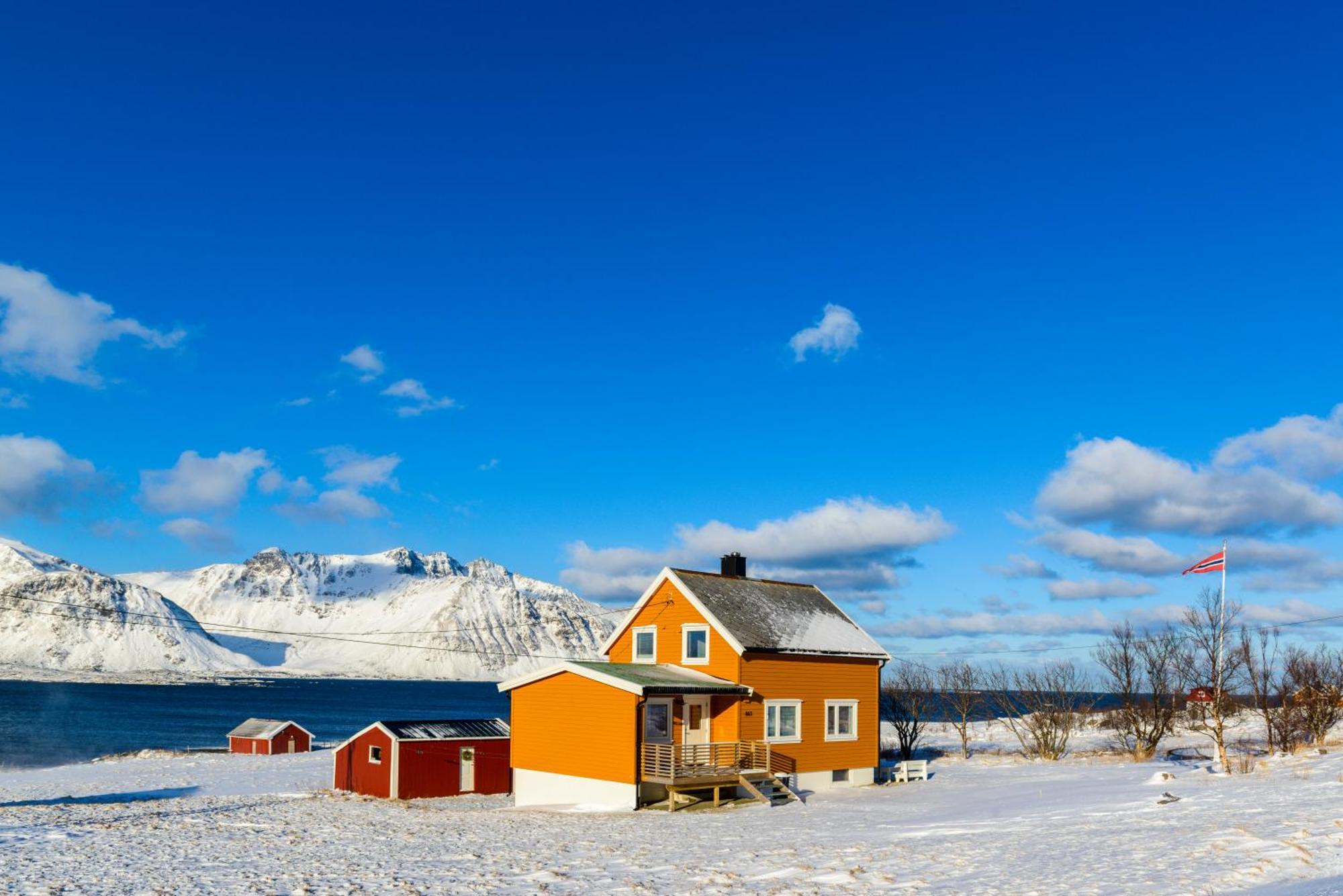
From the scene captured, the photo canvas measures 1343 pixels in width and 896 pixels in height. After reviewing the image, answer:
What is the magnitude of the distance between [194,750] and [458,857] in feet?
240

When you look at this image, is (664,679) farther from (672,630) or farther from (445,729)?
(445,729)

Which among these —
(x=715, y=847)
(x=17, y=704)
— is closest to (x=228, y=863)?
(x=715, y=847)

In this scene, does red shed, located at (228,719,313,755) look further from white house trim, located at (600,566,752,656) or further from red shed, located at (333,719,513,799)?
white house trim, located at (600,566,752,656)

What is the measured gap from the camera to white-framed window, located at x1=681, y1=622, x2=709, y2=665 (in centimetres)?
3762

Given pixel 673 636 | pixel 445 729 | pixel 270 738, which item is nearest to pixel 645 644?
pixel 673 636

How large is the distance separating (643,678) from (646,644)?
591 centimetres

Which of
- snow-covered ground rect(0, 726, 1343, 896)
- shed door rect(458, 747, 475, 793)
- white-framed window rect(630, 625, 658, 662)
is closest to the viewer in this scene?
snow-covered ground rect(0, 726, 1343, 896)

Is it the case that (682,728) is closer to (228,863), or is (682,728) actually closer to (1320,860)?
(228,863)

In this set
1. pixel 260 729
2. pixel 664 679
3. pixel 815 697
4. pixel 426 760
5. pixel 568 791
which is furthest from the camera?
pixel 260 729

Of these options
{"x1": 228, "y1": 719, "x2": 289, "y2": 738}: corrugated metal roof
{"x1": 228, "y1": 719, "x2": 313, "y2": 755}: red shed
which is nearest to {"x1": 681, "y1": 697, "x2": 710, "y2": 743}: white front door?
{"x1": 228, "y1": 719, "x2": 289, "y2": 738}: corrugated metal roof

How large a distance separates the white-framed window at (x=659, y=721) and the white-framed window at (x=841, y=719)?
690cm

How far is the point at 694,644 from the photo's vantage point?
125 feet

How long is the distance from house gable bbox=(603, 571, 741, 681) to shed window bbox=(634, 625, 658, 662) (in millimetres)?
105

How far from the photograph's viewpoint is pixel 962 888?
16828 mm
